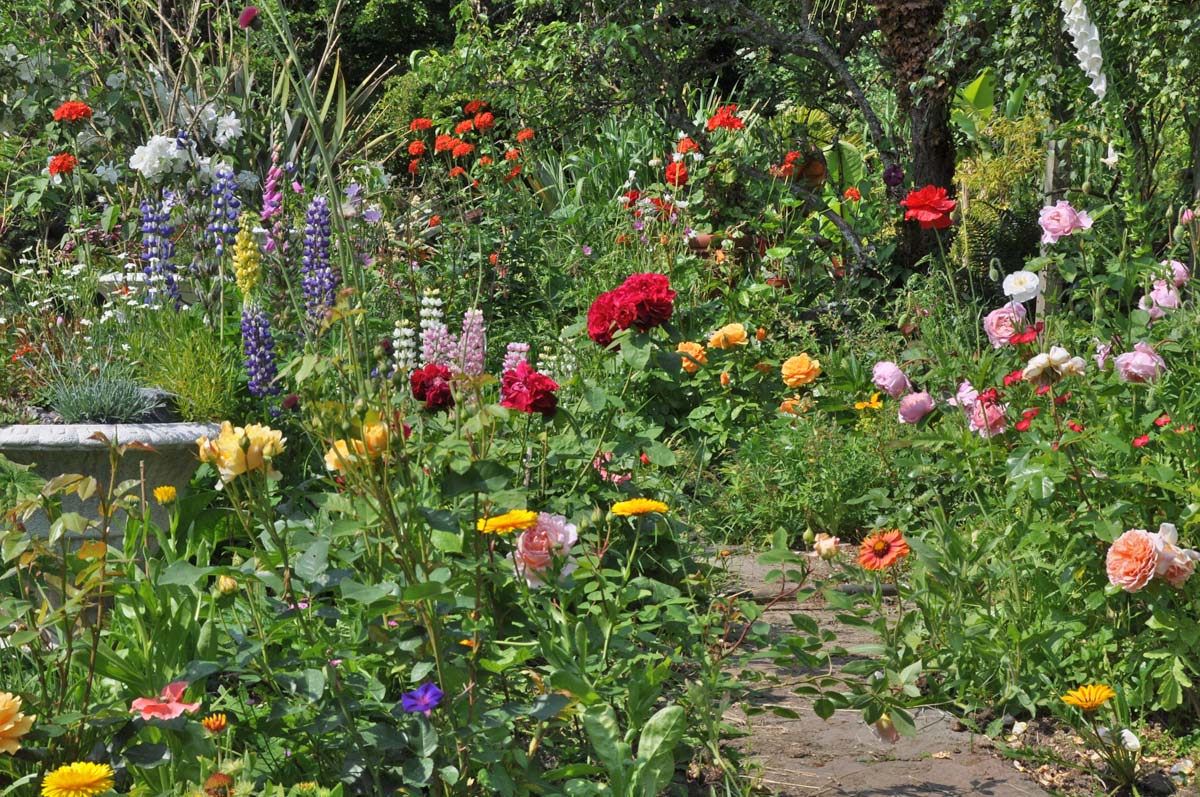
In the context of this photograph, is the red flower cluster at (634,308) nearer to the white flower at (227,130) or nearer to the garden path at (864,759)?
the garden path at (864,759)

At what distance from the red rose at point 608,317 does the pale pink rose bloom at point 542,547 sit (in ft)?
2.02

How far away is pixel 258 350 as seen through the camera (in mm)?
3510

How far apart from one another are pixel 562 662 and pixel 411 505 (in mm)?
388

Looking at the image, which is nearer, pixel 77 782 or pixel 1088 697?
pixel 77 782

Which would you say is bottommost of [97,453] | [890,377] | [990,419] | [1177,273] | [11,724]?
[97,453]

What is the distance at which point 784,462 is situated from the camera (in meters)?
4.05

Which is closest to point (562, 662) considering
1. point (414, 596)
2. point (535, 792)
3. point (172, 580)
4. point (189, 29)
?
point (535, 792)

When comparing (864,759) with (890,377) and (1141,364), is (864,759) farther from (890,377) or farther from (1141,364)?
(890,377)

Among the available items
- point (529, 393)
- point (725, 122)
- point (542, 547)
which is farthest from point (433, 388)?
point (725, 122)

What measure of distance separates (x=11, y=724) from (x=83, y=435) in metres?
1.61

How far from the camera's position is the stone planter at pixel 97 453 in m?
3.07

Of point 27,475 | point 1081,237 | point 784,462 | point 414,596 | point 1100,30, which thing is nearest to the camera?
point 414,596

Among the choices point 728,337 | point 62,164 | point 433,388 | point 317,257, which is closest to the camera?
point 433,388

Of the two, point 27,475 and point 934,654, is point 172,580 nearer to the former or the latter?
point 27,475
